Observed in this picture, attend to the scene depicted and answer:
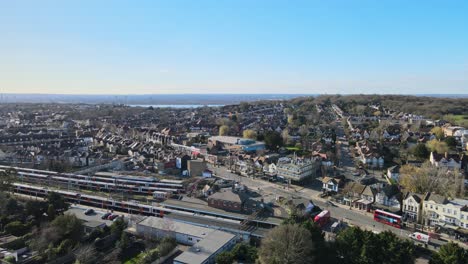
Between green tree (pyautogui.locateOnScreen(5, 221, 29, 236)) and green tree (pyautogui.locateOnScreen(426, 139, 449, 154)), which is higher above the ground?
green tree (pyautogui.locateOnScreen(426, 139, 449, 154))

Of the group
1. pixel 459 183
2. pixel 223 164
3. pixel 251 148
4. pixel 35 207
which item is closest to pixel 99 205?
pixel 35 207

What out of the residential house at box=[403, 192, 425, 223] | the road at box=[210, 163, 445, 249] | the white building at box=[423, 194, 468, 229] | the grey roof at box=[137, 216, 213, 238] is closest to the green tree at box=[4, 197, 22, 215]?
the grey roof at box=[137, 216, 213, 238]

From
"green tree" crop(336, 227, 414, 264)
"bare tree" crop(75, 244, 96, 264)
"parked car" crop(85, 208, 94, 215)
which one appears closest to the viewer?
"green tree" crop(336, 227, 414, 264)

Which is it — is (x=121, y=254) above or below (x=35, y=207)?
below

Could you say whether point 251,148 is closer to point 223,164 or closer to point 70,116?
point 223,164

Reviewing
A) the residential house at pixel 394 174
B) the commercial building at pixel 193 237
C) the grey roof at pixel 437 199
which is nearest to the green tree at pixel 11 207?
the commercial building at pixel 193 237

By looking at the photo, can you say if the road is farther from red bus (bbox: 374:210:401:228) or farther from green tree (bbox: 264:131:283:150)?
green tree (bbox: 264:131:283:150)
